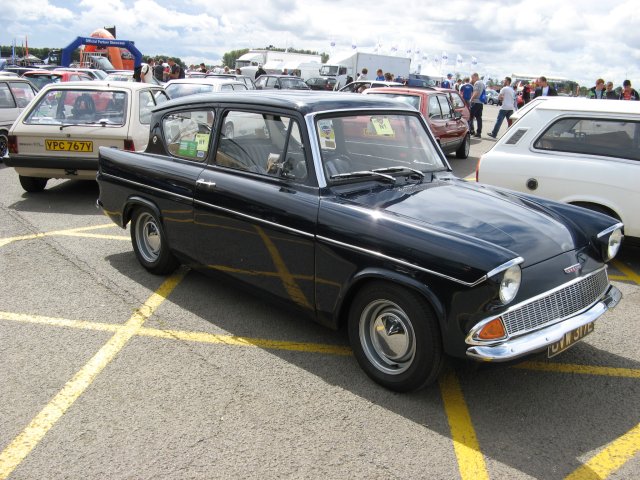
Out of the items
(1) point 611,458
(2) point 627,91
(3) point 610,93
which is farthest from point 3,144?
(3) point 610,93

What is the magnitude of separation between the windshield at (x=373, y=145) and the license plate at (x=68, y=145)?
4684 mm

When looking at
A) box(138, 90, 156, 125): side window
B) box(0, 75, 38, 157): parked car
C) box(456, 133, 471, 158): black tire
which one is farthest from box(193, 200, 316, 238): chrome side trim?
box(456, 133, 471, 158): black tire

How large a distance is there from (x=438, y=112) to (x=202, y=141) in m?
8.09

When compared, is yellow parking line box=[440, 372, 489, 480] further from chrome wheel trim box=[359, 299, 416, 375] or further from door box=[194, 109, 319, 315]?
door box=[194, 109, 319, 315]

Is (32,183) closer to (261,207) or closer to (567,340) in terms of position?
(261,207)

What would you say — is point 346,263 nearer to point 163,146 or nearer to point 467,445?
point 467,445

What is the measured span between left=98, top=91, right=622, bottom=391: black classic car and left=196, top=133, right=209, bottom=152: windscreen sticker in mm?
14

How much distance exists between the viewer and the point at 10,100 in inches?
436

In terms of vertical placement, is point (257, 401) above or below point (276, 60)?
below

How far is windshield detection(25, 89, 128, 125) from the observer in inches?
310

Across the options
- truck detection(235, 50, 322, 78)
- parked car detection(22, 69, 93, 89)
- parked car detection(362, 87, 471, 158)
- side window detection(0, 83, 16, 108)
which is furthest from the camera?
truck detection(235, 50, 322, 78)

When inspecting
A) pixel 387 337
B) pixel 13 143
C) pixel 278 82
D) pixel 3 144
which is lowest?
pixel 3 144

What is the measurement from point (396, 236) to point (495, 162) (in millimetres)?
3383

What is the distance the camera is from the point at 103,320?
14.7 ft
